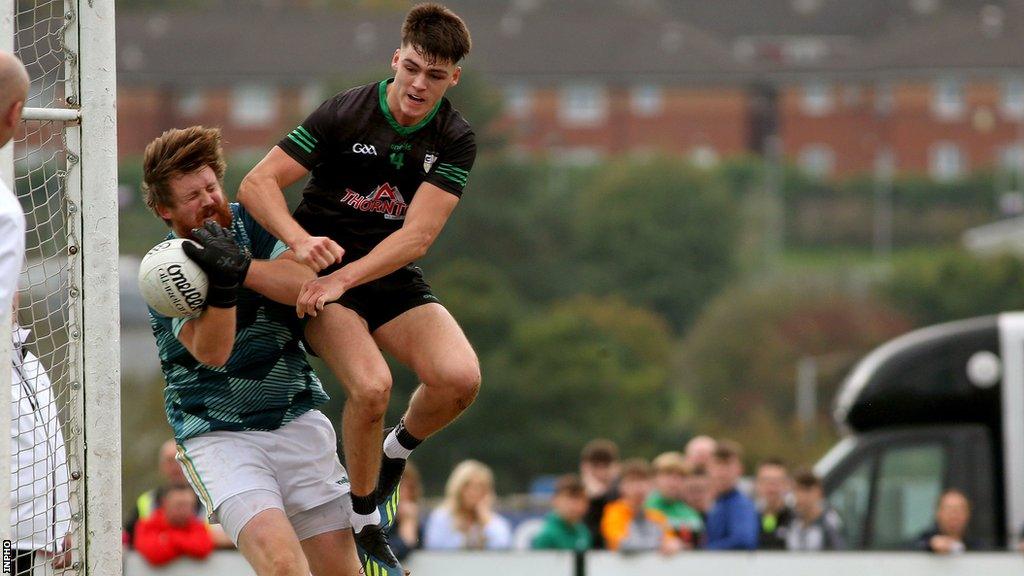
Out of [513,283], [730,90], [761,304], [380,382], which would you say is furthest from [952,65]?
[380,382]

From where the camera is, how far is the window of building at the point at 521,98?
89125mm

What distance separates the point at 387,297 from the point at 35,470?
1.56 meters

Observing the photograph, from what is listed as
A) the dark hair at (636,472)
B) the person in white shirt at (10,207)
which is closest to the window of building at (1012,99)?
the dark hair at (636,472)

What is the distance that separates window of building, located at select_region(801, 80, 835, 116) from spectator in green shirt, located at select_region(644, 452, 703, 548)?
8124cm

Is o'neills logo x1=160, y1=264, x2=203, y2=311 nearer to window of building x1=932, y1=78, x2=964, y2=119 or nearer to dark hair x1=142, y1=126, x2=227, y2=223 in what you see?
dark hair x1=142, y1=126, x2=227, y2=223

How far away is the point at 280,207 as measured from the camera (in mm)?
5918

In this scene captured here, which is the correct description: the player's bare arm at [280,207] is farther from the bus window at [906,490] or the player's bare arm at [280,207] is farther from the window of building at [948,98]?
the window of building at [948,98]

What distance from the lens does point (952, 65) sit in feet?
299

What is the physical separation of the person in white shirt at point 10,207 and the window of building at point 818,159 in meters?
85.3

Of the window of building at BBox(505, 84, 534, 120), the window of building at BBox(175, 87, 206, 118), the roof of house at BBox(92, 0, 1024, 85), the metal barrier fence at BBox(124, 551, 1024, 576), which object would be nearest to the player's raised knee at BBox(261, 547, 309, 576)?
the metal barrier fence at BBox(124, 551, 1024, 576)

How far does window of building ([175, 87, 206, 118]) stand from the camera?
8388 cm

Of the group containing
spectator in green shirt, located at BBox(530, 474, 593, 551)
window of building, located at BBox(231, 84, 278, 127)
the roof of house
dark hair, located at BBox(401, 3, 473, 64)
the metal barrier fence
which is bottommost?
the metal barrier fence

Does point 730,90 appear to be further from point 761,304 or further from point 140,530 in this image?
point 140,530

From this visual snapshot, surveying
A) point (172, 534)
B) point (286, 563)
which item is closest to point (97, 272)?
point (286, 563)
